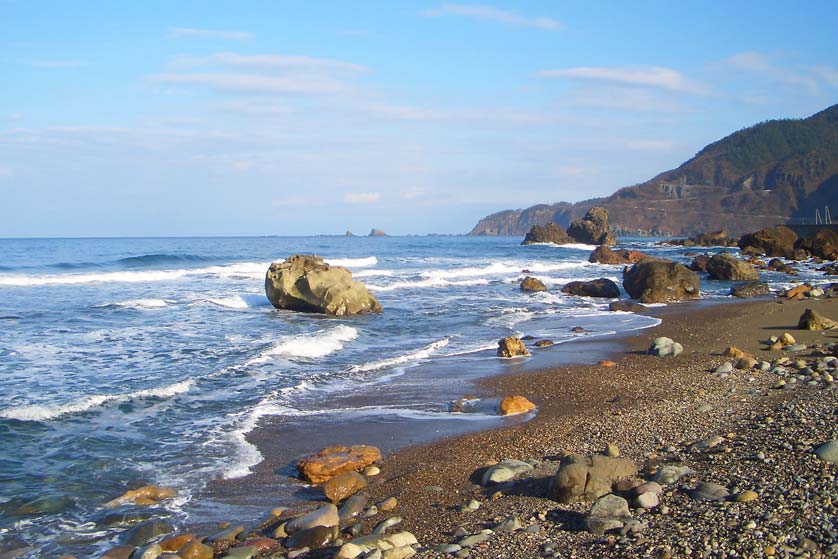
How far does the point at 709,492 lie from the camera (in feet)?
17.0

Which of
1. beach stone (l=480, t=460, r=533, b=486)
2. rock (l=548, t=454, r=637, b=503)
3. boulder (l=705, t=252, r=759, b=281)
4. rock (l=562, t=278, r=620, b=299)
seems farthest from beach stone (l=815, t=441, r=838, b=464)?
boulder (l=705, t=252, r=759, b=281)

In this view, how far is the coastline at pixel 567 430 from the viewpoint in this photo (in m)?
5.43

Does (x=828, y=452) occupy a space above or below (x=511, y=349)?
above

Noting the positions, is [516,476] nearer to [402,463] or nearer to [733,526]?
[402,463]

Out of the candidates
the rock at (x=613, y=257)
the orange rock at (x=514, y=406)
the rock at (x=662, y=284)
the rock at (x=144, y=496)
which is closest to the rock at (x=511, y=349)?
the orange rock at (x=514, y=406)

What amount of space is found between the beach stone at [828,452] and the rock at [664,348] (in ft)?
21.7

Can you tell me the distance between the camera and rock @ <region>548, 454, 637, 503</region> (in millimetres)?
5391

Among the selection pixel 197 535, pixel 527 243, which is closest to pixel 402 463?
pixel 197 535

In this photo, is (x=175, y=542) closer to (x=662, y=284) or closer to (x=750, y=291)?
(x=662, y=284)

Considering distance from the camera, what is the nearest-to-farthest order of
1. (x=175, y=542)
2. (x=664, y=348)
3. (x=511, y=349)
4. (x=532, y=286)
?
(x=175, y=542) → (x=664, y=348) → (x=511, y=349) → (x=532, y=286)

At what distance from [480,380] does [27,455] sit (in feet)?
20.5

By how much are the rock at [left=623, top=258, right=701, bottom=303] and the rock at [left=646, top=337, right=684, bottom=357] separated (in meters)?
10.0

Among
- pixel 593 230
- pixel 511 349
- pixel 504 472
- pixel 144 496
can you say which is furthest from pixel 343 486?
pixel 593 230

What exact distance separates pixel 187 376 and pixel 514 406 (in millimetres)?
5451
